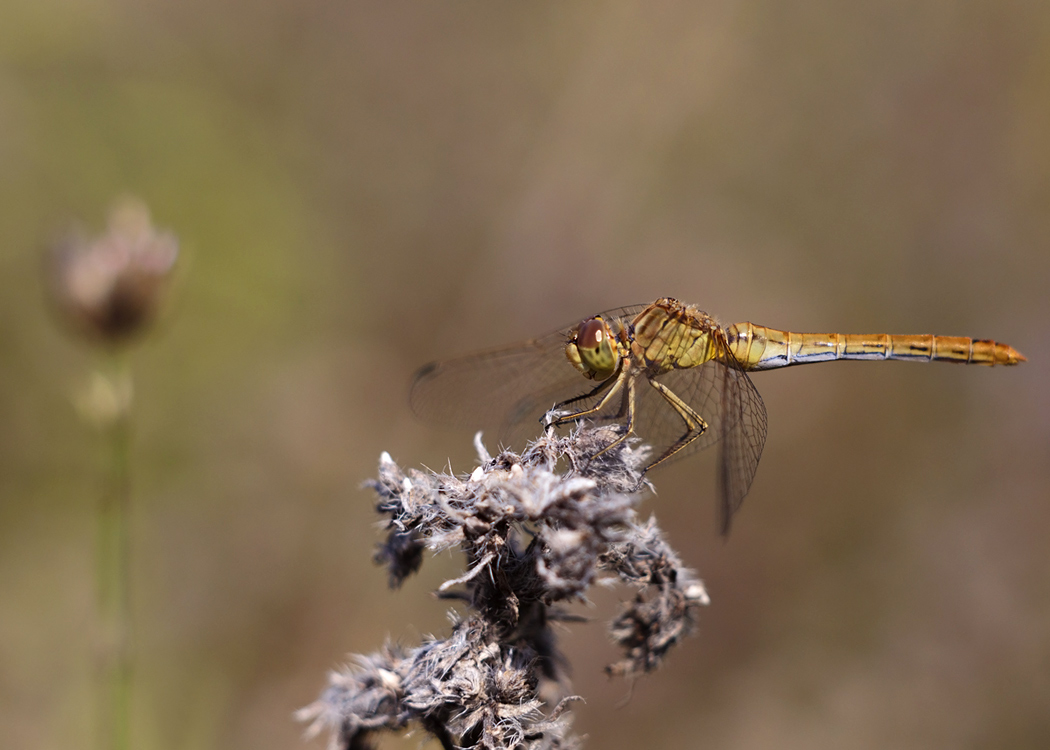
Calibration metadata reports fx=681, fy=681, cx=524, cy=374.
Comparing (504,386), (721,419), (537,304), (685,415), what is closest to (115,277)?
(504,386)

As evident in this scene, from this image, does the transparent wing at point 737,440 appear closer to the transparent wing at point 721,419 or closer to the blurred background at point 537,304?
the transparent wing at point 721,419

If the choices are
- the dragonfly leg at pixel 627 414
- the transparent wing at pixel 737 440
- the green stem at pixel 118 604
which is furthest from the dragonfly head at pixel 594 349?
the green stem at pixel 118 604

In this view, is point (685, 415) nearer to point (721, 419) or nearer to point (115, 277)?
point (721, 419)

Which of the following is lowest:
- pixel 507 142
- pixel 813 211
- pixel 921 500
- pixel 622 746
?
pixel 622 746

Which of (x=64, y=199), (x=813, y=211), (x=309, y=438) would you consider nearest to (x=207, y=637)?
A: (x=309, y=438)

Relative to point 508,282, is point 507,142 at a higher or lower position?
higher

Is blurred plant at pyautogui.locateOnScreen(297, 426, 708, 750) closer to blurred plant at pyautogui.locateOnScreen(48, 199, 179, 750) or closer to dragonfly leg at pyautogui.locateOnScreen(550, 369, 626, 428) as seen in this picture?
dragonfly leg at pyautogui.locateOnScreen(550, 369, 626, 428)

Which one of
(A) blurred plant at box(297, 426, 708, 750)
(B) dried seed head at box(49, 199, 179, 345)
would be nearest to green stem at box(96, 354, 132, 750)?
(B) dried seed head at box(49, 199, 179, 345)

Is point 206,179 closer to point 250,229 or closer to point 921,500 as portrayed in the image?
point 250,229
